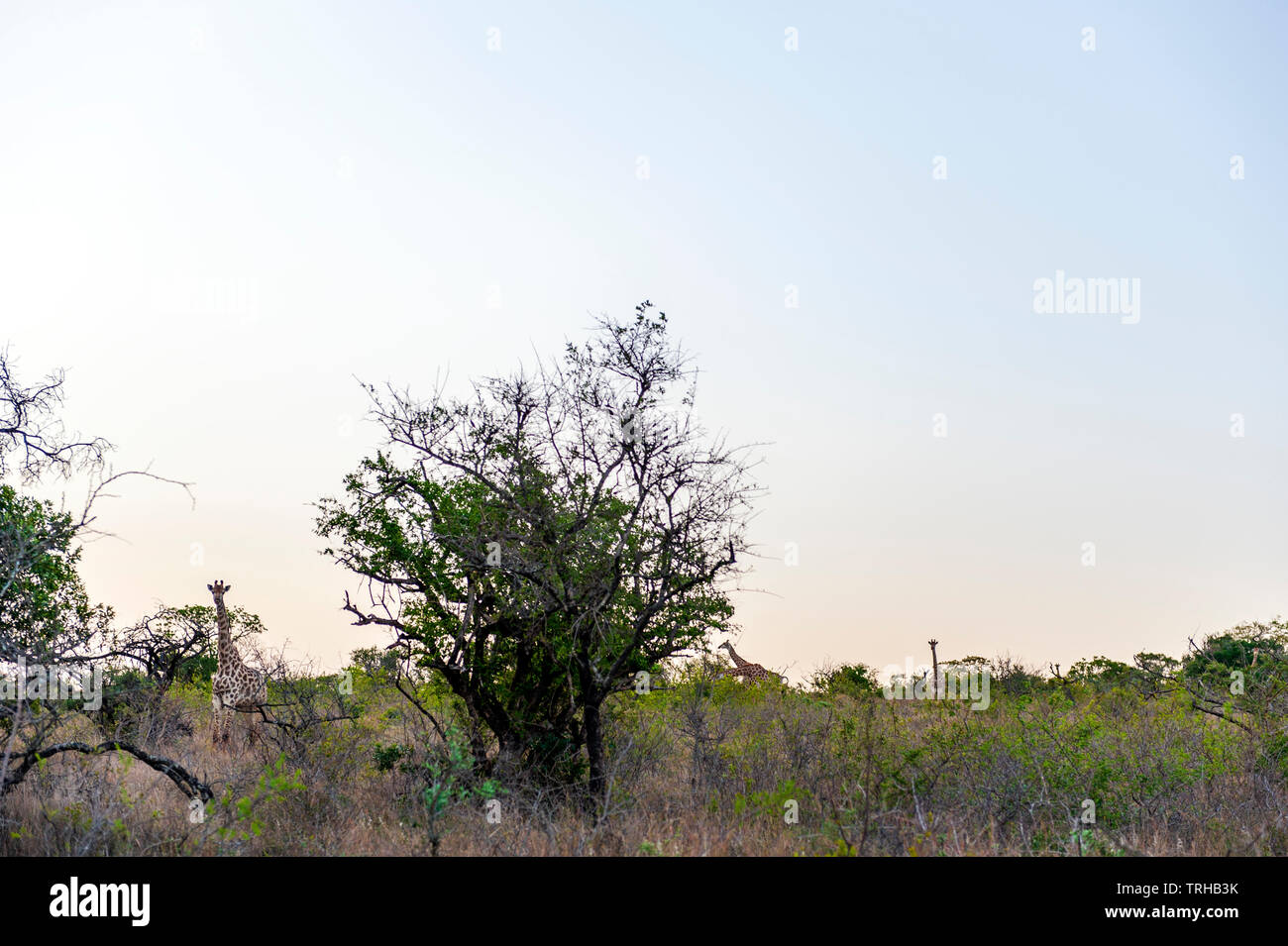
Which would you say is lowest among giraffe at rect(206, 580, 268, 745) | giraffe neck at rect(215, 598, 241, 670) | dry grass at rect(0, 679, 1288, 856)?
dry grass at rect(0, 679, 1288, 856)

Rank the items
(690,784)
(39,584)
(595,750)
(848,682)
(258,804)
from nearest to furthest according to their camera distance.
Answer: (258,804) < (595,750) < (690,784) < (39,584) < (848,682)

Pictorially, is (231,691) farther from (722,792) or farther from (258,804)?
(722,792)

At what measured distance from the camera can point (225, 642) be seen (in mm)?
18281

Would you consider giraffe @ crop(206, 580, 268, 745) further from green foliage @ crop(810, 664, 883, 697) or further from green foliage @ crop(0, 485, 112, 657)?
green foliage @ crop(810, 664, 883, 697)

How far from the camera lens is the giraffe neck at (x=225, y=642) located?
17766 mm

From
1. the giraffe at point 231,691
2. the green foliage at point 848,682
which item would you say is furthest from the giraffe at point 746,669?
the giraffe at point 231,691

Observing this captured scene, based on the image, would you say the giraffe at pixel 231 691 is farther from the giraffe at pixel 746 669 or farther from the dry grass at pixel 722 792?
the giraffe at pixel 746 669

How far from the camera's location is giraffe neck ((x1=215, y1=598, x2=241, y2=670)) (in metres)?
17.8

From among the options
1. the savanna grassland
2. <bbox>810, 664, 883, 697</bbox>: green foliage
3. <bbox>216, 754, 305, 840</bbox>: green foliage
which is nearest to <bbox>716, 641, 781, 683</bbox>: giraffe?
<bbox>810, 664, 883, 697</bbox>: green foliage

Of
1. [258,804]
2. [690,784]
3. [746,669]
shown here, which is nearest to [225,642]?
[258,804]
